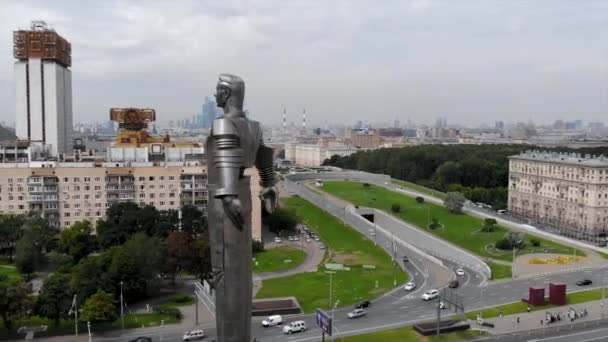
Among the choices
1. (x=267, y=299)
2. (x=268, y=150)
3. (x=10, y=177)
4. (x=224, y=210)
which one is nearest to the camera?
(x=224, y=210)

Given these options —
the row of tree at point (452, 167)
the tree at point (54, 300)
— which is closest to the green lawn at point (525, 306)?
the tree at point (54, 300)

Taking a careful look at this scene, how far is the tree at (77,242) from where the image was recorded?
135 feet

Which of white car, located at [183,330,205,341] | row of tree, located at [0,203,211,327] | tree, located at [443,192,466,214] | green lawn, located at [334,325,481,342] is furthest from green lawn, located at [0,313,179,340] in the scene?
tree, located at [443,192,466,214]

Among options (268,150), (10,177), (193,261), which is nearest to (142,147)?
(10,177)

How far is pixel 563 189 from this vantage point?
58.3 metres

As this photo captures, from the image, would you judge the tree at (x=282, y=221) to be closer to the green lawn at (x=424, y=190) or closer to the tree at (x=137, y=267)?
the tree at (x=137, y=267)

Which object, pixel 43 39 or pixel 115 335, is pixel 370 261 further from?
pixel 43 39

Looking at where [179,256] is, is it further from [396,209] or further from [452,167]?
[452,167]

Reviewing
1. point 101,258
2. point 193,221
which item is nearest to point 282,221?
point 193,221

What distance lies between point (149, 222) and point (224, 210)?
1392 inches

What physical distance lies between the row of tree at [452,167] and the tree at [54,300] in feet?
169

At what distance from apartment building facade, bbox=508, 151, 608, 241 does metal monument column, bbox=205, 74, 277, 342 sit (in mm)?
49872

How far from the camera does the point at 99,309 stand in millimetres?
27594

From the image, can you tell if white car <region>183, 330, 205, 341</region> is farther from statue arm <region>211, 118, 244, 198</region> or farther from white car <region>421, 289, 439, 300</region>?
statue arm <region>211, 118, 244, 198</region>
